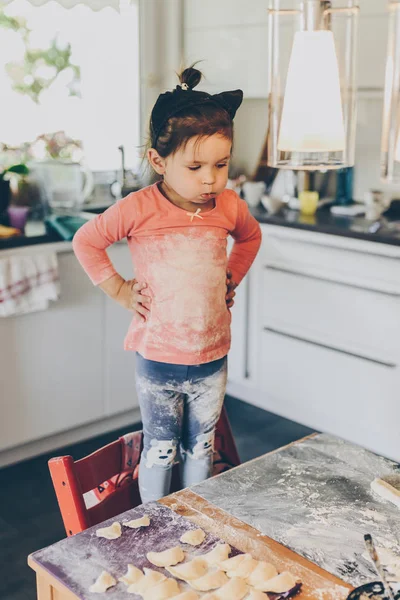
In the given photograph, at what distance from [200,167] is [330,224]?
1429mm

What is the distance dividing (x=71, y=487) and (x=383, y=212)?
2.08 m

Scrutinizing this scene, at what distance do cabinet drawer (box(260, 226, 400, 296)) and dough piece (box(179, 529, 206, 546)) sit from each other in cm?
159

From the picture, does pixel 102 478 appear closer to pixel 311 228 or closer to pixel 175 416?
pixel 175 416

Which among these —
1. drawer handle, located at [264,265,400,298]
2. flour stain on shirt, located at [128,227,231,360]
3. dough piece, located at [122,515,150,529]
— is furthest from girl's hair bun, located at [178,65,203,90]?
drawer handle, located at [264,265,400,298]

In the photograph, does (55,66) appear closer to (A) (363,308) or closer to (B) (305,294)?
(B) (305,294)

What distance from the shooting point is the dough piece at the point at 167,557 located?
3.53 ft

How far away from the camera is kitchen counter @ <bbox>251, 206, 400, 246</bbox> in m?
2.55

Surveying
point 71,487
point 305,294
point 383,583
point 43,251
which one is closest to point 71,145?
point 43,251

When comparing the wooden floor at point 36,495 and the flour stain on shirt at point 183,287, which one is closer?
the flour stain on shirt at point 183,287

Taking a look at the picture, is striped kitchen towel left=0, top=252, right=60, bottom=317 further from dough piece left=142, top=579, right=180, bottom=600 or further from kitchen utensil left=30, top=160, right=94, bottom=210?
dough piece left=142, top=579, right=180, bottom=600

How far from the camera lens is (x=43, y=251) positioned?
2654mm

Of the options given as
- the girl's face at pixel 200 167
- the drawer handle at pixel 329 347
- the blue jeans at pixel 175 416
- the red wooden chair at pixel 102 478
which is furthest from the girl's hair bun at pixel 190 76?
the drawer handle at pixel 329 347

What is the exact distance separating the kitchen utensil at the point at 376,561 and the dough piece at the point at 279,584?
4.7 inches

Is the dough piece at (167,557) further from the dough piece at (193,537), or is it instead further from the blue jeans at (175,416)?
the blue jeans at (175,416)
